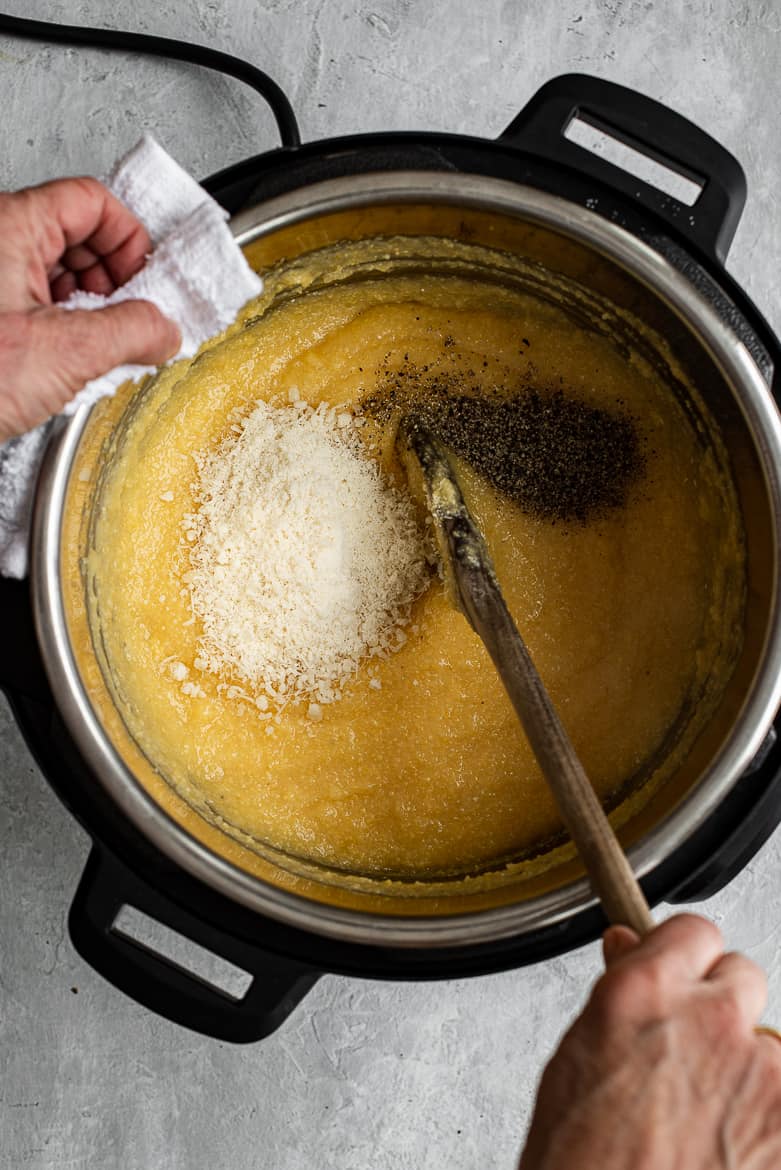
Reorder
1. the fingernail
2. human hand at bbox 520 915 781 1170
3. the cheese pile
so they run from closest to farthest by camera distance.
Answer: human hand at bbox 520 915 781 1170
the fingernail
the cheese pile

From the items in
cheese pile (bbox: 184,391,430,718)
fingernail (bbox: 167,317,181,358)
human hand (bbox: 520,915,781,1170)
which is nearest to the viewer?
human hand (bbox: 520,915,781,1170)

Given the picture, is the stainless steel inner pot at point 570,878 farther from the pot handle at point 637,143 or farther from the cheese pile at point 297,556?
the cheese pile at point 297,556

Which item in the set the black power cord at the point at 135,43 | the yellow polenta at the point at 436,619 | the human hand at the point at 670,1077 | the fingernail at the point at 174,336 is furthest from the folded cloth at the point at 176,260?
the human hand at the point at 670,1077

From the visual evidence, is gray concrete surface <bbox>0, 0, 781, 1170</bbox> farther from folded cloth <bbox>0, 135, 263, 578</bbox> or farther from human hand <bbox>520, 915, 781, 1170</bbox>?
human hand <bbox>520, 915, 781, 1170</bbox>

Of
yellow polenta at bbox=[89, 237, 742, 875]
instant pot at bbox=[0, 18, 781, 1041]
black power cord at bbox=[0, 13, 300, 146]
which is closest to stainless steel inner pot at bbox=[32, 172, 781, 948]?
instant pot at bbox=[0, 18, 781, 1041]

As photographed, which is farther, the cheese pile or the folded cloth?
the cheese pile

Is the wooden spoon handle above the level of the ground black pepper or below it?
below
